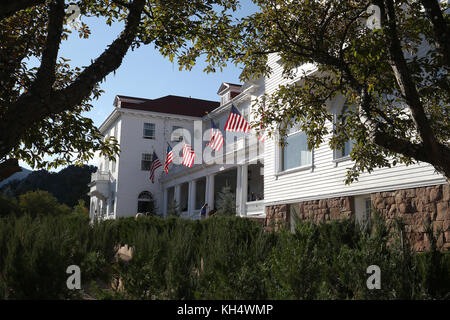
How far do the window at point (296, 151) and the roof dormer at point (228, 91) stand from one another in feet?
47.8

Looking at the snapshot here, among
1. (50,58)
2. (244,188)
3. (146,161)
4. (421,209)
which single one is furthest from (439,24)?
(146,161)

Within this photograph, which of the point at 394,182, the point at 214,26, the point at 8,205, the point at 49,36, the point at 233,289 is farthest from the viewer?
the point at 8,205

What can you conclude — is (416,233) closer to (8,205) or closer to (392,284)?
(392,284)

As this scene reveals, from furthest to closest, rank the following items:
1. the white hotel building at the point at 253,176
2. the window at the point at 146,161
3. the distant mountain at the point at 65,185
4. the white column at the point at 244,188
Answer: the distant mountain at the point at 65,185, the window at the point at 146,161, the white column at the point at 244,188, the white hotel building at the point at 253,176

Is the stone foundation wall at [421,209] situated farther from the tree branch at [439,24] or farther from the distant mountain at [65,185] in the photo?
the distant mountain at [65,185]

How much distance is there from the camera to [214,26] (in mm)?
8805

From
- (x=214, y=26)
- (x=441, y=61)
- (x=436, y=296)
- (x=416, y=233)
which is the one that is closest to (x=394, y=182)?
(x=416, y=233)

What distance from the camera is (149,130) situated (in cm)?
3784

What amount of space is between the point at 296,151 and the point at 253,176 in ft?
38.8

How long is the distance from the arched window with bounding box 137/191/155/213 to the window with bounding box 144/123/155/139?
501 centimetres

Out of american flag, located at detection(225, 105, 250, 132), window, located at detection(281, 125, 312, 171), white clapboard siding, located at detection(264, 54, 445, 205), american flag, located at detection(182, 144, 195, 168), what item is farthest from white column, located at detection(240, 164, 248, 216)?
american flag, located at detection(225, 105, 250, 132)

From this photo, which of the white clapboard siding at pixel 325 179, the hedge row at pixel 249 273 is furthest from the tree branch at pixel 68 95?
the white clapboard siding at pixel 325 179

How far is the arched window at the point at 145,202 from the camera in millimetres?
36375

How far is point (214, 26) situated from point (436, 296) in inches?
257
